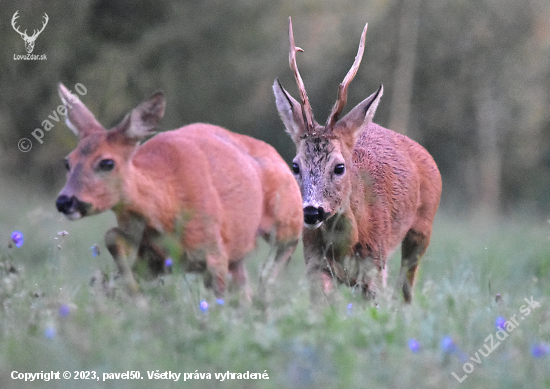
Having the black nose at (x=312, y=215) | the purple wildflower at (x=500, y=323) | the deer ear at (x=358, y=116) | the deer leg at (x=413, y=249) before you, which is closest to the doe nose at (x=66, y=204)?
the black nose at (x=312, y=215)

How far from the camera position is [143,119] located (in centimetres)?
518

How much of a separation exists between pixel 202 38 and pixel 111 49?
11.6ft

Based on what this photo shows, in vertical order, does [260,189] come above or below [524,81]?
above

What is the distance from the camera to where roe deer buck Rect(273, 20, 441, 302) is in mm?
5914

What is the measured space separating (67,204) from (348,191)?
2292 mm

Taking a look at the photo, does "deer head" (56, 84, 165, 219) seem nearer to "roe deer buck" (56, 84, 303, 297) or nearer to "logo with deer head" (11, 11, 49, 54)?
"roe deer buck" (56, 84, 303, 297)

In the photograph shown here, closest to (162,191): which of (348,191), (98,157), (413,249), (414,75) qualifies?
(98,157)

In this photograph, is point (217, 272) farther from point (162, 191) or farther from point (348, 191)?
point (348, 191)

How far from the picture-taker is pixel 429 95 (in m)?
22.2

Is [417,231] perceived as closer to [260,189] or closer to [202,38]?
[260,189]

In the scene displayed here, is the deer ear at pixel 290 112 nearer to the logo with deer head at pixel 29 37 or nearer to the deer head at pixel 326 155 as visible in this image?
the deer head at pixel 326 155

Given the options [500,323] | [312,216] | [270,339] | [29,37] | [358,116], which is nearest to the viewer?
[270,339]

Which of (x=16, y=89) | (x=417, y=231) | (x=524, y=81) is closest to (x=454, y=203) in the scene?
(x=524, y=81)

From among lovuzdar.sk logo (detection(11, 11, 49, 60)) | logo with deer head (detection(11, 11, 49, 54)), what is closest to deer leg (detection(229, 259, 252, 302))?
lovuzdar.sk logo (detection(11, 11, 49, 60))
